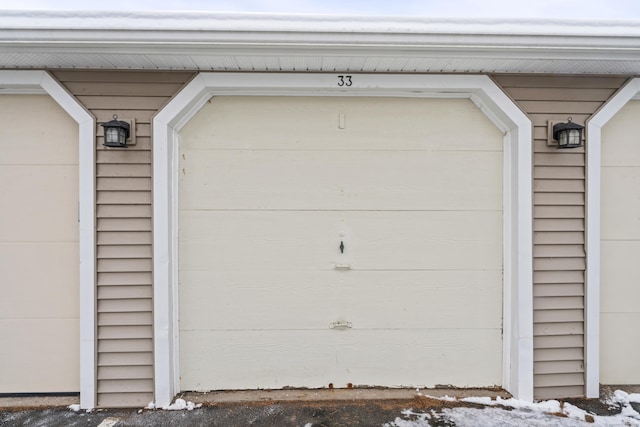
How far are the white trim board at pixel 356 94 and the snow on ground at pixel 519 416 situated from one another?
116mm

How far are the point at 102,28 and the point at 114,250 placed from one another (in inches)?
51.2

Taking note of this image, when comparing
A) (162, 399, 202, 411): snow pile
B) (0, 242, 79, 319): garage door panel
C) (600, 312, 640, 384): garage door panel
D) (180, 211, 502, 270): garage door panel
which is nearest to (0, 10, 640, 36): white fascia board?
(180, 211, 502, 270): garage door panel

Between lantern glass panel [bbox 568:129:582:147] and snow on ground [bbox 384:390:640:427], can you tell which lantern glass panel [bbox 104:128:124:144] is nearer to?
snow on ground [bbox 384:390:640:427]

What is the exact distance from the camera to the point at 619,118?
2271 mm

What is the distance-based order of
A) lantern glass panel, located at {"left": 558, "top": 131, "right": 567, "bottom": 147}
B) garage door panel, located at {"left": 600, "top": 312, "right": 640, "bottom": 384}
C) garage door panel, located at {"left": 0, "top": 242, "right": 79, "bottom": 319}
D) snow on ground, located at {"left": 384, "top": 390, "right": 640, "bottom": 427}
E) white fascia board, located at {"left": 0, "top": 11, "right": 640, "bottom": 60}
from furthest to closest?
garage door panel, located at {"left": 600, "top": 312, "right": 640, "bottom": 384} → garage door panel, located at {"left": 0, "top": 242, "right": 79, "bottom": 319} → lantern glass panel, located at {"left": 558, "top": 131, "right": 567, "bottom": 147} → snow on ground, located at {"left": 384, "top": 390, "right": 640, "bottom": 427} → white fascia board, located at {"left": 0, "top": 11, "right": 640, "bottom": 60}

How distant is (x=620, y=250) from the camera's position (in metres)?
2.28

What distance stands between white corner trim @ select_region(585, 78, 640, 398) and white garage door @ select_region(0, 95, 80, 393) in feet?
11.1

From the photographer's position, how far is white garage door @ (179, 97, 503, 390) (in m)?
2.23

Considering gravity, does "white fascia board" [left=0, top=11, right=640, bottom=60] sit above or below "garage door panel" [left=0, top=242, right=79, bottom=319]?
above

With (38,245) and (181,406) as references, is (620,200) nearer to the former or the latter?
(181,406)

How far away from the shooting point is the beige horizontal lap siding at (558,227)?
217cm

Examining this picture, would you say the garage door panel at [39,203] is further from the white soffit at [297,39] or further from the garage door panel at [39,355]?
the white soffit at [297,39]

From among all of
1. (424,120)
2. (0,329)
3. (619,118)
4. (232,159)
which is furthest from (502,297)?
(0,329)

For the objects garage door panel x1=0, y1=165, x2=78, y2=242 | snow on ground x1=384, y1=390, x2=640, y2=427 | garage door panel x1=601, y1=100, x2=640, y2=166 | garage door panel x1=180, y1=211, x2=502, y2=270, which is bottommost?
snow on ground x1=384, y1=390, x2=640, y2=427
